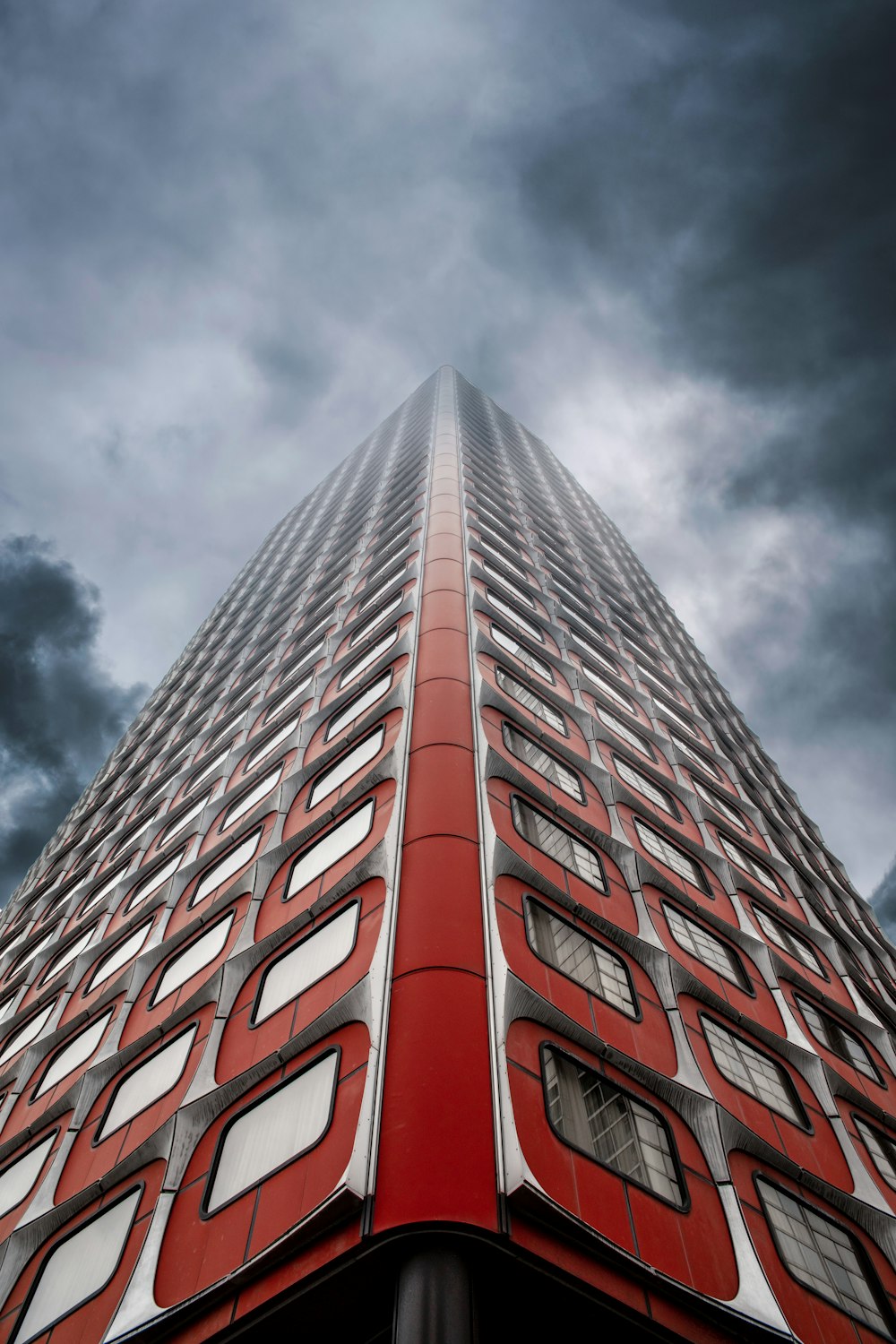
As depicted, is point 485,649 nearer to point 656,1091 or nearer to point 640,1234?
point 656,1091

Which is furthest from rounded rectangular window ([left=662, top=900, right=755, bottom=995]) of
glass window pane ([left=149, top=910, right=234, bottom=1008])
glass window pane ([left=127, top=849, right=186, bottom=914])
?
glass window pane ([left=127, top=849, right=186, bottom=914])

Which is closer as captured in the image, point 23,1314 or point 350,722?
point 23,1314

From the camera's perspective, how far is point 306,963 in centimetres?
1430

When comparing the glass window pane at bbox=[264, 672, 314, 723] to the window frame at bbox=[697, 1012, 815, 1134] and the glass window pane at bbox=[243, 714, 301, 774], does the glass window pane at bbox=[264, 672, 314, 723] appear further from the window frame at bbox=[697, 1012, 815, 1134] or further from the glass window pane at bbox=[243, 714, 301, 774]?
the window frame at bbox=[697, 1012, 815, 1134]

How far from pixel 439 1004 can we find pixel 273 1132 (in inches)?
116

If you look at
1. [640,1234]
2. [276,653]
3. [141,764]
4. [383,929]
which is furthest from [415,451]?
[640,1234]

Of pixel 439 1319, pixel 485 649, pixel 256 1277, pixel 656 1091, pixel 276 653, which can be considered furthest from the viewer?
pixel 276 653

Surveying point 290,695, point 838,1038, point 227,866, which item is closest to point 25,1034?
point 227,866

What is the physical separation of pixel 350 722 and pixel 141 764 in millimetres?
21004

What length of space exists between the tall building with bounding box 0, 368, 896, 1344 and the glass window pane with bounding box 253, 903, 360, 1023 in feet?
0.24

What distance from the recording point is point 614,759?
75.8 ft

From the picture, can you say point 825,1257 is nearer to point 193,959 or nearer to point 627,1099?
point 627,1099

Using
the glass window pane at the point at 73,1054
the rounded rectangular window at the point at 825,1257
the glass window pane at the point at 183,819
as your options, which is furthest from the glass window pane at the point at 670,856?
the glass window pane at the point at 183,819

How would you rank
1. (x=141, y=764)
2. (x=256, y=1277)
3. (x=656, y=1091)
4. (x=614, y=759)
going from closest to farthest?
(x=256, y=1277) < (x=656, y=1091) < (x=614, y=759) < (x=141, y=764)
